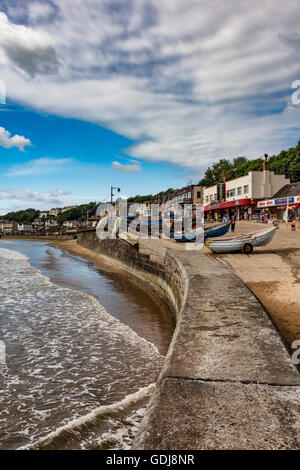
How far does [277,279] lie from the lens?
9.30 meters

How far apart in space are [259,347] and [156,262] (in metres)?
10.7

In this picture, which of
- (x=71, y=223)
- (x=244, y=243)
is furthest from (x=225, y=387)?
(x=71, y=223)

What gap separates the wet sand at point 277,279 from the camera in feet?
19.5

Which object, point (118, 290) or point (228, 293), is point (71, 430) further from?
point (118, 290)

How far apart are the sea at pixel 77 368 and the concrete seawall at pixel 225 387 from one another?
1254 millimetres

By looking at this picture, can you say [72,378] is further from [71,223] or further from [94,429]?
[71,223]

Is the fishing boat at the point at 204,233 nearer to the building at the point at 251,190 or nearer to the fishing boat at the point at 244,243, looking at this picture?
the fishing boat at the point at 244,243

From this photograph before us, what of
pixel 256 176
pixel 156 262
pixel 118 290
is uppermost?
pixel 256 176

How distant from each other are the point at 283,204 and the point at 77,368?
116 feet

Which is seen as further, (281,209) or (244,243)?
(281,209)

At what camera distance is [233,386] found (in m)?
2.96

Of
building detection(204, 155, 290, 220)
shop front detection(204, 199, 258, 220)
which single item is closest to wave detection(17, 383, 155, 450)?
shop front detection(204, 199, 258, 220)
